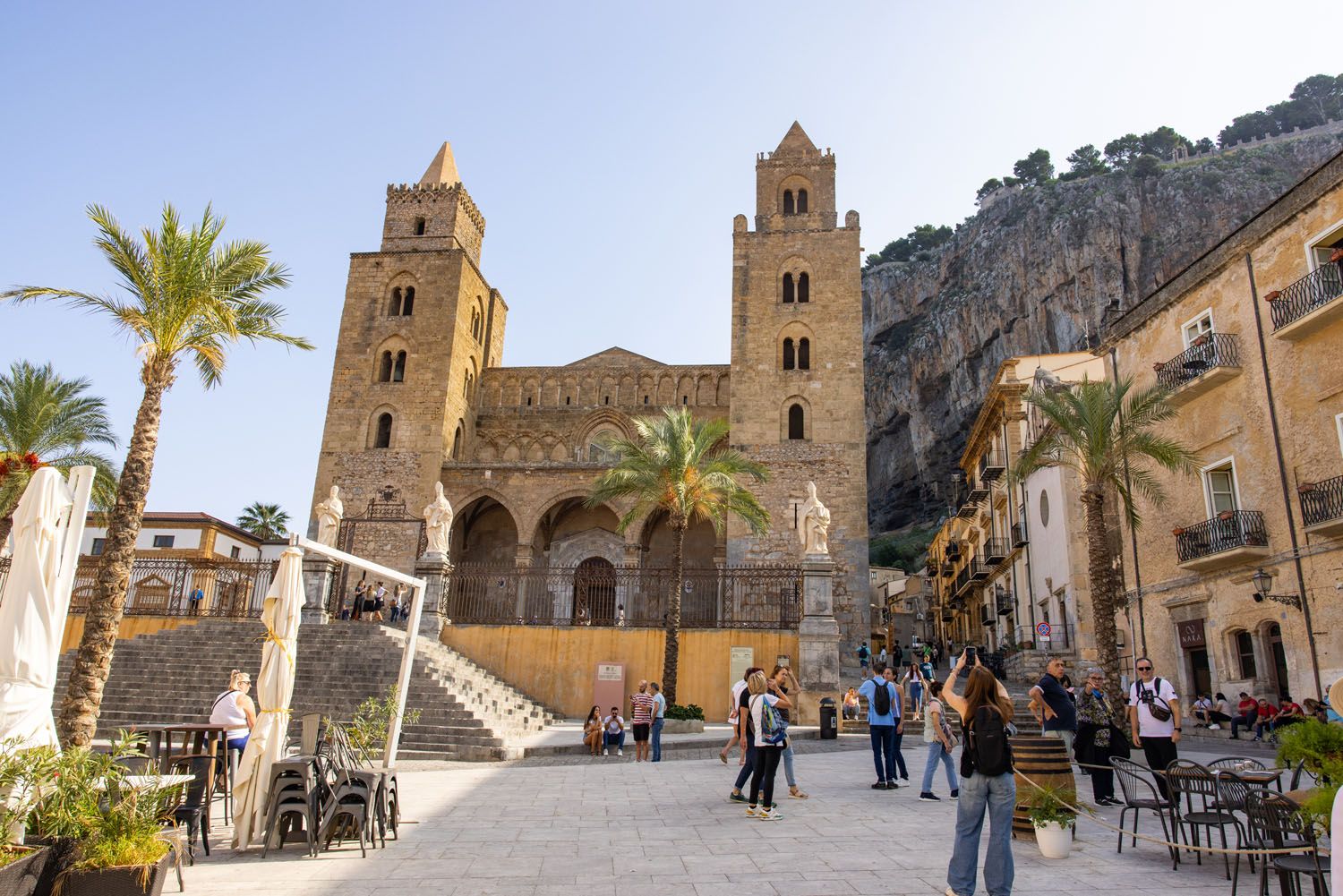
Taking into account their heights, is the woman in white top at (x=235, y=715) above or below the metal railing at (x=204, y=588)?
below

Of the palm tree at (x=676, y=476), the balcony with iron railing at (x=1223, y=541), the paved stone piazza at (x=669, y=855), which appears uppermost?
the palm tree at (x=676, y=476)

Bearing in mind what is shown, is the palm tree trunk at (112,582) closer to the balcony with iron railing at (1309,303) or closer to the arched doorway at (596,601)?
the arched doorway at (596,601)

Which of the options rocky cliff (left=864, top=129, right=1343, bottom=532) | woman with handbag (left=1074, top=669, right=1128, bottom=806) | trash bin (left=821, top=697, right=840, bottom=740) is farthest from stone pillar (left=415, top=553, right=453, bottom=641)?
rocky cliff (left=864, top=129, right=1343, bottom=532)

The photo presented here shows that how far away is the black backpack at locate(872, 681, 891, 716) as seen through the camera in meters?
9.27

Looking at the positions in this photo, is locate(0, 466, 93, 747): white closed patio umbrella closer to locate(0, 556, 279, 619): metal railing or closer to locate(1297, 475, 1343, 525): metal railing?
locate(0, 556, 279, 619): metal railing

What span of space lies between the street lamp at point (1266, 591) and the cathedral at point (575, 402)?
1236 cm

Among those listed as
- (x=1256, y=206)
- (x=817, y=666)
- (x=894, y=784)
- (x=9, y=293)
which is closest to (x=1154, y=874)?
(x=894, y=784)

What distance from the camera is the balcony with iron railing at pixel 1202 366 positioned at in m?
15.8

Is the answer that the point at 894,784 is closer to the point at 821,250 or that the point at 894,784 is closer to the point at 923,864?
the point at 923,864

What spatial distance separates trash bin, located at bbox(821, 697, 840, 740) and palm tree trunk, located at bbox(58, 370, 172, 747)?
1106cm

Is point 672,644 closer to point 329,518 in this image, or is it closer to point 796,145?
point 329,518

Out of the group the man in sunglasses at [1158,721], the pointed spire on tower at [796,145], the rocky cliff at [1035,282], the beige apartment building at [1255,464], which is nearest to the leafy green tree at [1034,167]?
the rocky cliff at [1035,282]

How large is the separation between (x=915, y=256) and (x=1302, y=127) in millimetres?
34287

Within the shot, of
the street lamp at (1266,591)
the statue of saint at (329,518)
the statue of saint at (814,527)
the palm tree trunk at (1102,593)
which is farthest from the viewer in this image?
the statue of saint at (329,518)
